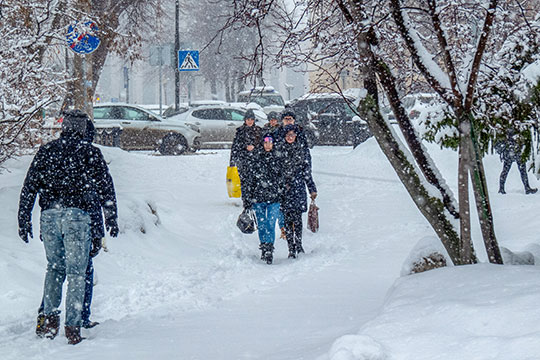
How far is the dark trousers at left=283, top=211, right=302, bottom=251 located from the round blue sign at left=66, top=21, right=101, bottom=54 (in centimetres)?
377

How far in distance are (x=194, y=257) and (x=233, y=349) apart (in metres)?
4.40

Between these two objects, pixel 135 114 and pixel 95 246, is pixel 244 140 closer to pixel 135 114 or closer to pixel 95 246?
pixel 95 246

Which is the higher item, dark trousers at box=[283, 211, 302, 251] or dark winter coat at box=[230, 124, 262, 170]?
dark winter coat at box=[230, 124, 262, 170]

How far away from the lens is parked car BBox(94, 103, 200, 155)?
70.4ft

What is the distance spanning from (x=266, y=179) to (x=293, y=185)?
1.58 feet

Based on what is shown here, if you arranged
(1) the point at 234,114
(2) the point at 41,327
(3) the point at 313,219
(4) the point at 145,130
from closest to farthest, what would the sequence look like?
(2) the point at 41,327
(3) the point at 313,219
(4) the point at 145,130
(1) the point at 234,114

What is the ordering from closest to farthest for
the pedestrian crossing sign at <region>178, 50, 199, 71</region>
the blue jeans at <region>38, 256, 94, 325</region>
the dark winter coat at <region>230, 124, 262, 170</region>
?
1. the blue jeans at <region>38, 256, 94, 325</region>
2. the dark winter coat at <region>230, 124, 262, 170</region>
3. the pedestrian crossing sign at <region>178, 50, 199, 71</region>

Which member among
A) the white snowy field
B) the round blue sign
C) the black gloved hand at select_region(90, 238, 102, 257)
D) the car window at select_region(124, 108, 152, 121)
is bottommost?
the white snowy field

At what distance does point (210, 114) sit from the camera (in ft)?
78.4

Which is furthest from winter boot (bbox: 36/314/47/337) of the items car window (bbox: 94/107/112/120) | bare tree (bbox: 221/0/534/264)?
car window (bbox: 94/107/112/120)

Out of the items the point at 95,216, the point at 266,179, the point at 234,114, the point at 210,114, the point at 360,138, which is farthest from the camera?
the point at 234,114

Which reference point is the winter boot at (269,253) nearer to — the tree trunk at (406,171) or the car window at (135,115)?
the tree trunk at (406,171)

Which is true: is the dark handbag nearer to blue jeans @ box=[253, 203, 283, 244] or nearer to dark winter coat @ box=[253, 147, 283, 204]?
blue jeans @ box=[253, 203, 283, 244]

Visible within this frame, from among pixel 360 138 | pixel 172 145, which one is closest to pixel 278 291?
pixel 172 145
